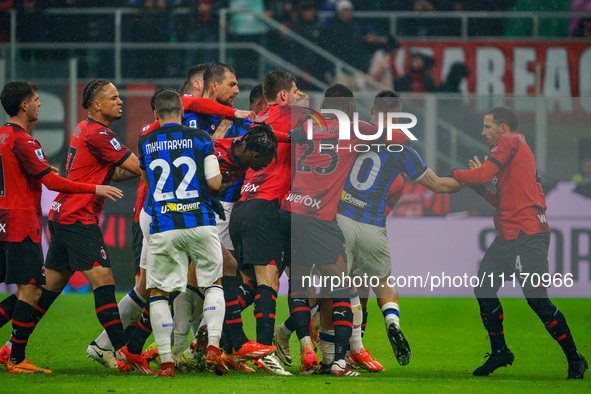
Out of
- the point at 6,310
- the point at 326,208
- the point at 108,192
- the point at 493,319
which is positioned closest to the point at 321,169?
the point at 326,208

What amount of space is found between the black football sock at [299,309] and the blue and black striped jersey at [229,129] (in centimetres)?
83

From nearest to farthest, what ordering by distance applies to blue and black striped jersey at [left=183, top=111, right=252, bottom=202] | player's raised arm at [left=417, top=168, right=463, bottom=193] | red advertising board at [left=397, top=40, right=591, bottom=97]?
blue and black striped jersey at [left=183, top=111, right=252, bottom=202] → player's raised arm at [left=417, top=168, right=463, bottom=193] → red advertising board at [left=397, top=40, right=591, bottom=97]

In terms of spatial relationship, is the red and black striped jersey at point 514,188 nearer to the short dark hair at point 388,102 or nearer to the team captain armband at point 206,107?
the short dark hair at point 388,102

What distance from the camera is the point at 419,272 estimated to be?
31.2 ft

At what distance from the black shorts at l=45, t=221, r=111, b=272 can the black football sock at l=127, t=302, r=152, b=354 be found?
1.52 ft

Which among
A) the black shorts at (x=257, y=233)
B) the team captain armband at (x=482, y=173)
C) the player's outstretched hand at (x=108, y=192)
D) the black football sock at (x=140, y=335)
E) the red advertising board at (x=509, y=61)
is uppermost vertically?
the red advertising board at (x=509, y=61)

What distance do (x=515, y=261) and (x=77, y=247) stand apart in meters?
3.18

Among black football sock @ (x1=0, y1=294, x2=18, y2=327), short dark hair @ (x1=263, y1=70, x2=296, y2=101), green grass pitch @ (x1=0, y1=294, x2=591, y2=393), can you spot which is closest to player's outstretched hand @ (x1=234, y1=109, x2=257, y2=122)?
short dark hair @ (x1=263, y1=70, x2=296, y2=101)

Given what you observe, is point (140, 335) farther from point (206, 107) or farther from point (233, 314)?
point (206, 107)

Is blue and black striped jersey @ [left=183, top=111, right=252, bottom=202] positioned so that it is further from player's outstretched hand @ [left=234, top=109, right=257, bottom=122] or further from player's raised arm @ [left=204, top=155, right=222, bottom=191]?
player's raised arm @ [left=204, top=155, right=222, bottom=191]

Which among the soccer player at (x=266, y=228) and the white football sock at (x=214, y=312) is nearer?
the white football sock at (x=214, y=312)

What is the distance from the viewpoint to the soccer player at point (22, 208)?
582 centimetres

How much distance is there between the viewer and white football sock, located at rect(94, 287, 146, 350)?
20.3 ft

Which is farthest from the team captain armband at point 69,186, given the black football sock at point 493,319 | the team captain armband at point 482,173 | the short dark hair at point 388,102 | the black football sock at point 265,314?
the black football sock at point 493,319
